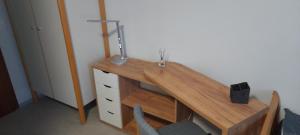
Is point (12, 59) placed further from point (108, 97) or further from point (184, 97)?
point (184, 97)

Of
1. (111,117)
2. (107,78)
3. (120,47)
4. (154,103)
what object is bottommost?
(111,117)

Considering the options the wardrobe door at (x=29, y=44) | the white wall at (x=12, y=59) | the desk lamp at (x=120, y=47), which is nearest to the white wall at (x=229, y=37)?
the desk lamp at (x=120, y=47)

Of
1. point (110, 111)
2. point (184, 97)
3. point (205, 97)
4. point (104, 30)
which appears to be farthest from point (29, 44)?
point (205, 97)

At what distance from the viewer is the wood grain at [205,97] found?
1.35 meters

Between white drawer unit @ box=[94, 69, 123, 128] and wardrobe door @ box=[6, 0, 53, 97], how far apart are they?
0.71 meters

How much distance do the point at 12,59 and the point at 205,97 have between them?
234 centimetres

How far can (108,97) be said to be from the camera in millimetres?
2309

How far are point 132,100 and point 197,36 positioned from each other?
0.90 m

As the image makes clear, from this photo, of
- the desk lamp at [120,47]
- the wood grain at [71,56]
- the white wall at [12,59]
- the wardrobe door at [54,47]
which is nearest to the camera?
the wood grain at [71,56]

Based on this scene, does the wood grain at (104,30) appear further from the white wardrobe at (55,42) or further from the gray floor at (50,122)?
the gray floor at (50,122)

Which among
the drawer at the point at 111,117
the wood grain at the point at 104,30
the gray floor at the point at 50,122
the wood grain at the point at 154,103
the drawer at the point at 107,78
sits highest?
the wood grain at the point at 104,30

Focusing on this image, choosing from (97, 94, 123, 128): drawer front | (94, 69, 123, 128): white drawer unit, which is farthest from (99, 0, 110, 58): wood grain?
(97, 94, 123, 128): drawer front

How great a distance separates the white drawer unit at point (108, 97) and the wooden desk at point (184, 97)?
0.05m

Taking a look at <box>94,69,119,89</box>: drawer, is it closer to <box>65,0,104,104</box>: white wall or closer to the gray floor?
<box>65,0,104,104</box>: white wall
